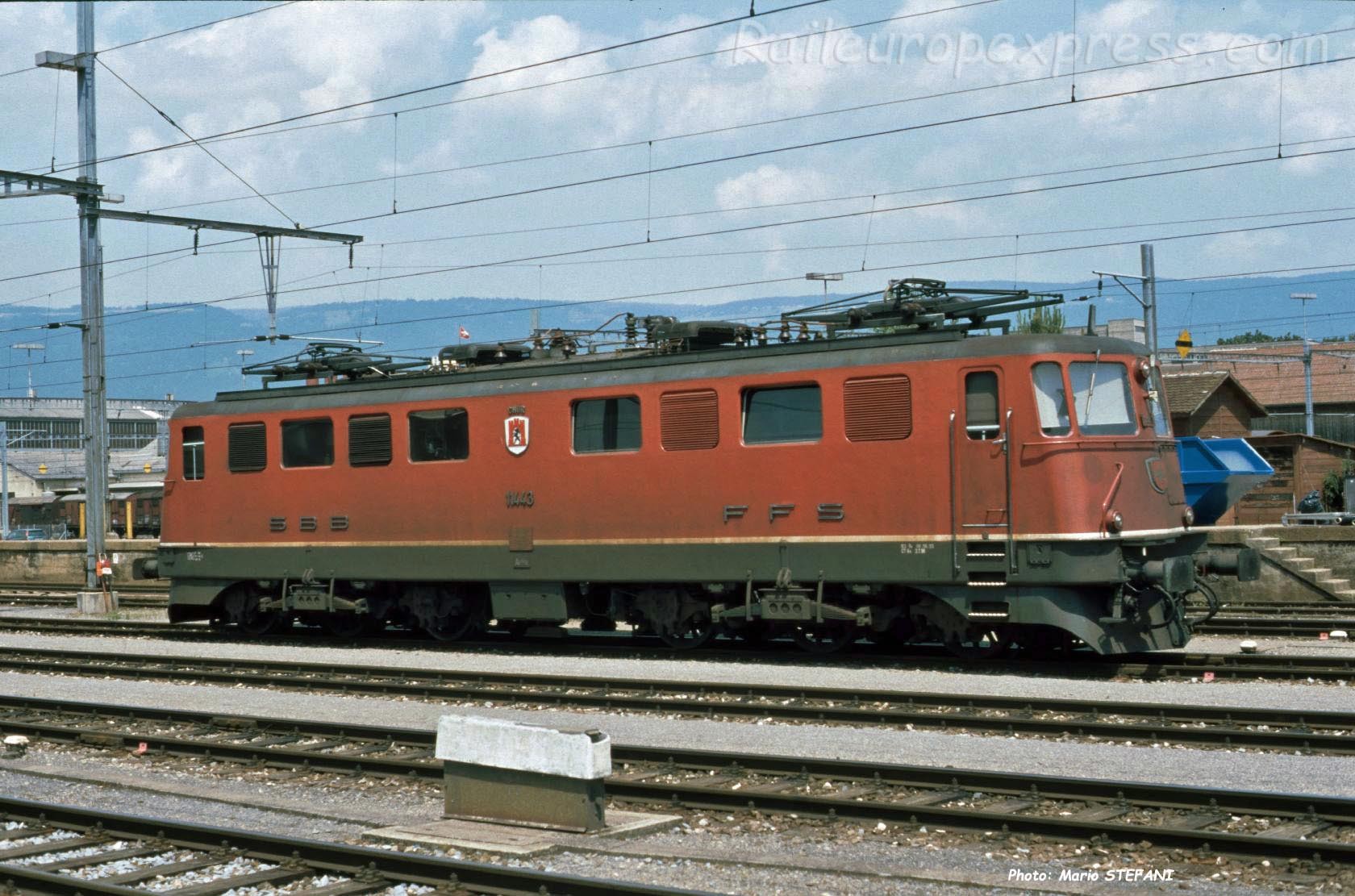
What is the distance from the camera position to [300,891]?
26.3 feet

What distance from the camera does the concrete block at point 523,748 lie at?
9.04m

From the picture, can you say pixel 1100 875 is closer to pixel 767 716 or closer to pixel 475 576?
pixel 767 716

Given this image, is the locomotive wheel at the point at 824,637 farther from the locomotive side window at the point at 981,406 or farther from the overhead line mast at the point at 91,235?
the overhead line mast at the point at 91,235

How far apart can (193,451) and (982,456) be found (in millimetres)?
13001

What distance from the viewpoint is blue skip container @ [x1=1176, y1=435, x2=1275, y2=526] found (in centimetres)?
2381

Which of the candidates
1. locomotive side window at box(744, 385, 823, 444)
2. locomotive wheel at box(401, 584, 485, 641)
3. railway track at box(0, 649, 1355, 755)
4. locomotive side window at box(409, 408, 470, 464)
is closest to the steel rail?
locomotive side window at box(744, 385, 823, 444)

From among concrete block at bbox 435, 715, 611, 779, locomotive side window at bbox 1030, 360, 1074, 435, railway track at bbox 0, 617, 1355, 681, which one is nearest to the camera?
concrete block at bbox 435, 715, 611, 779

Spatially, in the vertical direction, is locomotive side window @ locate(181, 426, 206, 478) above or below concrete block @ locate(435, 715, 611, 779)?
above

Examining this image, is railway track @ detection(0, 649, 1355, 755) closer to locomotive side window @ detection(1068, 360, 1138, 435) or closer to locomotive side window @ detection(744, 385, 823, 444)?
locomotive side window @ detection(744, 385, 823, 444)

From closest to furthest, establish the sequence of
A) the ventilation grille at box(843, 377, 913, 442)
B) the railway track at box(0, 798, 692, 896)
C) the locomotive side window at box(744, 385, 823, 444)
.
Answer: the railway track at box(0, 798, 692, 896) → the ventilation grille at box(843, 377, 913, 442) → the locomotive side window at box(744, 385, 823, 444)

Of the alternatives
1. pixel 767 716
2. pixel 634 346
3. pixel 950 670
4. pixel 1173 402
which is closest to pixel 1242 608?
pixel 950 670

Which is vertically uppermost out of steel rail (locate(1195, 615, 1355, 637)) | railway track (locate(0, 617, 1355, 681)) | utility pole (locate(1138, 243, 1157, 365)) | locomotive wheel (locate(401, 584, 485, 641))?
utility pole (locate(1138, 243, 1157, 365))

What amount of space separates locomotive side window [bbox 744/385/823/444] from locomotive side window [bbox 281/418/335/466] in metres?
6.93

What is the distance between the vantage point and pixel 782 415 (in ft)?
55.6
